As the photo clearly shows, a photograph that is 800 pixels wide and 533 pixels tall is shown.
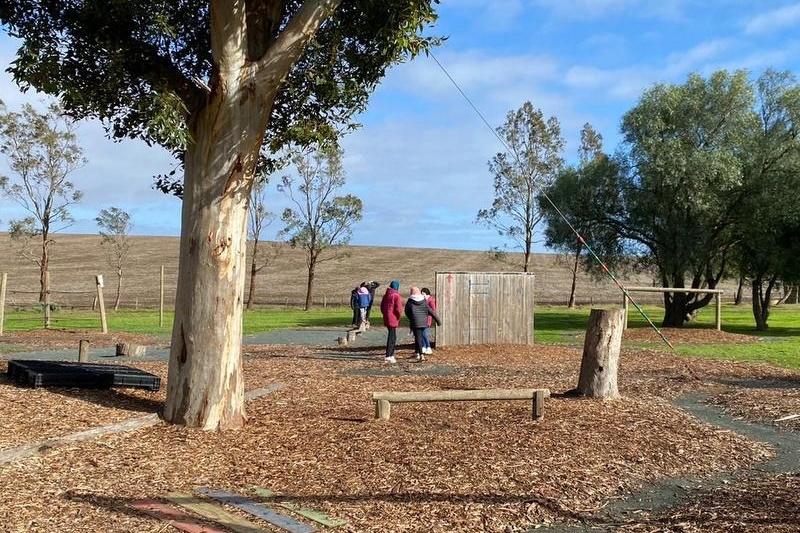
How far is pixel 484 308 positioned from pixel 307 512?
564 inches

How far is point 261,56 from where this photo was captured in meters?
7.90

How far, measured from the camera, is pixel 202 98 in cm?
780

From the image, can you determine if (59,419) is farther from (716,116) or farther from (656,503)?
(716,116)

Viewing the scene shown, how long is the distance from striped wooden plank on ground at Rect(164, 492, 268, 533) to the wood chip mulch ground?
0.38 ft

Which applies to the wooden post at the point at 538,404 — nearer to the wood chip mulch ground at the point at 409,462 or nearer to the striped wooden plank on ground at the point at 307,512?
the wood chip mulch ground at the point at 409,462

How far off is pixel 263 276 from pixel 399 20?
2482 inches

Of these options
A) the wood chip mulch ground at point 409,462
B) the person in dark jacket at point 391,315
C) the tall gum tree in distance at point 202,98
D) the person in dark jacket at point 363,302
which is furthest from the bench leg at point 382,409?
the person in dark jacket at point 363,302

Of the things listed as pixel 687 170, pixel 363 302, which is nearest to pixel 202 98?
pixel 363 302

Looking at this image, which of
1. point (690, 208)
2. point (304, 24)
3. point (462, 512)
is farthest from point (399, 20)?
point (690, 208)

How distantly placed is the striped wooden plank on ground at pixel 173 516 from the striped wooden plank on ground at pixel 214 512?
0.09m

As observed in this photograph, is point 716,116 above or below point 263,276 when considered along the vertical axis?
above

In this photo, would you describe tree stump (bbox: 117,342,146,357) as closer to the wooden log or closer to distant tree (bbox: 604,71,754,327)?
the wooden log

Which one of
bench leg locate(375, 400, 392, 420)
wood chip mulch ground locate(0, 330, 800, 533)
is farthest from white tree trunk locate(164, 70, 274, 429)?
bench leg locate(375, 400, 392, 420)

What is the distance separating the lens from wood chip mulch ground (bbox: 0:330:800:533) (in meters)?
5.14
